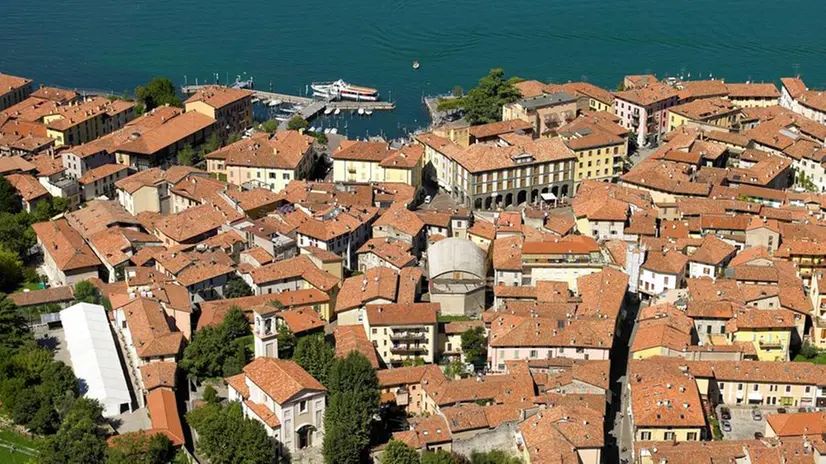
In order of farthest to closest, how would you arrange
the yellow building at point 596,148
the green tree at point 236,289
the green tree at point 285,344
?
the yellow building at point 596,148 < the green tree at point 236,289 < the green tree at point 285,344

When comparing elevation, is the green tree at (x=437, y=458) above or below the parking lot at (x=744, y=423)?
above

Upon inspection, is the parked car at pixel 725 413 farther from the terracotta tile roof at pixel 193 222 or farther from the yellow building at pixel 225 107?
the yellow building at pixel 225 107

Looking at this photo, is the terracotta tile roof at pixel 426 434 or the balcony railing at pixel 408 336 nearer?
the terracotta tile roof at pixel 426 434

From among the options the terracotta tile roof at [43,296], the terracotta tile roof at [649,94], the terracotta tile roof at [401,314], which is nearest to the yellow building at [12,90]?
the terracotta tile roof at [43,296]

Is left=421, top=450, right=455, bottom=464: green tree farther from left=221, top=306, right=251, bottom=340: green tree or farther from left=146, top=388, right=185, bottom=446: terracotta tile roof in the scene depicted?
left=221, top=306, right=251, bottom=340: green tree

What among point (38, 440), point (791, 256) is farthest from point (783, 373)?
point (38, 440)

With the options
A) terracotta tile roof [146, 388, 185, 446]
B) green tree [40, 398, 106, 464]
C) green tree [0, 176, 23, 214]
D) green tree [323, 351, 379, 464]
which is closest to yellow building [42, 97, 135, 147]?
green tree [0, 176, 23, 214]
